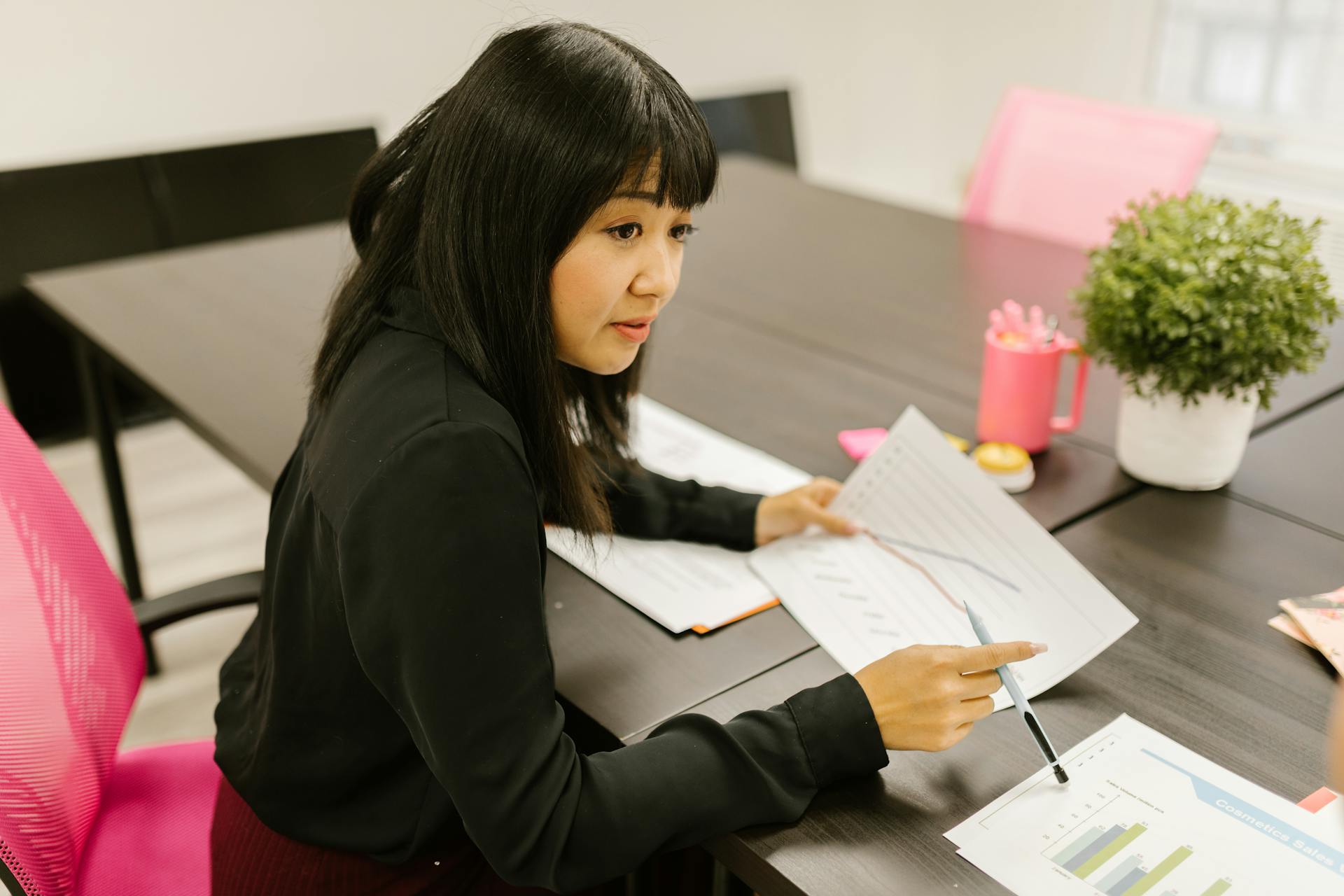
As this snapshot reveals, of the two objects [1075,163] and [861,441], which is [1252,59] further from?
[861,441]

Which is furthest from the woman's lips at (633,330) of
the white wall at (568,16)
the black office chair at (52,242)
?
the black office chair at (52,242)

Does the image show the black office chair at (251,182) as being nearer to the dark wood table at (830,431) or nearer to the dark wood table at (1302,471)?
the dark wood table at (830,431)

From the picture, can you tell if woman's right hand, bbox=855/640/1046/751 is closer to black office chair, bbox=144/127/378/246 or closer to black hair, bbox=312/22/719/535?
black hair, bbox=312/22/719/535

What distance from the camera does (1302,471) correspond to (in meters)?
1.35

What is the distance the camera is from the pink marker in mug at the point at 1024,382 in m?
1.37

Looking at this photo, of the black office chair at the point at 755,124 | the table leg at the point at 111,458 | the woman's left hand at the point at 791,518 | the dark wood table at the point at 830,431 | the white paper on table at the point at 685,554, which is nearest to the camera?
the dark wood table at the point at 830,431

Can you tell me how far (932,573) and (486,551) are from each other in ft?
1.72

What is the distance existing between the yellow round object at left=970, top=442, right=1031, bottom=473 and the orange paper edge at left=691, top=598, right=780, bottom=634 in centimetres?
32

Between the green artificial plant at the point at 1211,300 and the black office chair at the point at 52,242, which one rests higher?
the green artificial plant at the point at 1211,300

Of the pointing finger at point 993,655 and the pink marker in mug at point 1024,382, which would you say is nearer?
the pointing finger at point 993,655

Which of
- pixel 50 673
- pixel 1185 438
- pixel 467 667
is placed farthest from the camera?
pixel 1185 438

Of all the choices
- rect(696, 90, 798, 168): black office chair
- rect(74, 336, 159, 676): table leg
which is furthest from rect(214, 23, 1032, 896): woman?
rect(696, 90, 798, 168): black office chair

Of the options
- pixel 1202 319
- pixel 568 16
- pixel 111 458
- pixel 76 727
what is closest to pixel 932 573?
pixel 1202 319

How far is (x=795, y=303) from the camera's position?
6.20 ft
